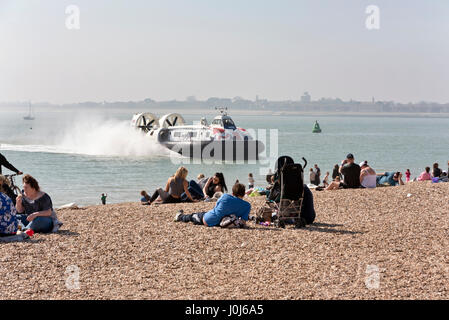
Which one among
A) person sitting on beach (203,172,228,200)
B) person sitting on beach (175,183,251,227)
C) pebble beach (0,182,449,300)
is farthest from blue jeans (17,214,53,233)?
person sitting on beach (203,172,228,200)

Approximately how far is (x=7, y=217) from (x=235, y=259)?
3379mm

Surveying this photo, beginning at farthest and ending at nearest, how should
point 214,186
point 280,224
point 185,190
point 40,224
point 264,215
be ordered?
1. point 214,186
2. point 185,190
3. point 264,215
4. point 280,224
5. point 40,224

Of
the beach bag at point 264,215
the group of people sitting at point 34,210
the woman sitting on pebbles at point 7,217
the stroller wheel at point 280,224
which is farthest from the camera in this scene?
the beach bag at point 264,215

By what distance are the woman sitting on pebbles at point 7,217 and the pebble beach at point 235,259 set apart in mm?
275

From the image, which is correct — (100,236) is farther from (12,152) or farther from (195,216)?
(12,152)

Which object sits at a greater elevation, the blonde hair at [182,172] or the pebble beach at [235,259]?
the blonde hair at [182,172]

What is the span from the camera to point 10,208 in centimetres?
834

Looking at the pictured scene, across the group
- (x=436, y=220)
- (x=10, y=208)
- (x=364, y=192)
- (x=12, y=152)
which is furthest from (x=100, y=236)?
(x=12, y=152)

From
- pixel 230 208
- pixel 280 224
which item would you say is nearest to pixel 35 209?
pixel 230 208

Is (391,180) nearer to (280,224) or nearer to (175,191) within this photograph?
(175,191)

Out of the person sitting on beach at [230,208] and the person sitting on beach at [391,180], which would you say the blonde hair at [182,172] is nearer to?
the person sitting on beach at [230,208]

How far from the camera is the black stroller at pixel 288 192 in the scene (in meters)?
9.45

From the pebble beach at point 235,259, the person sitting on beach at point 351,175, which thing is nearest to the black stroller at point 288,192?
the pebble beach at point 235,259

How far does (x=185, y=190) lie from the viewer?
12.8 m
